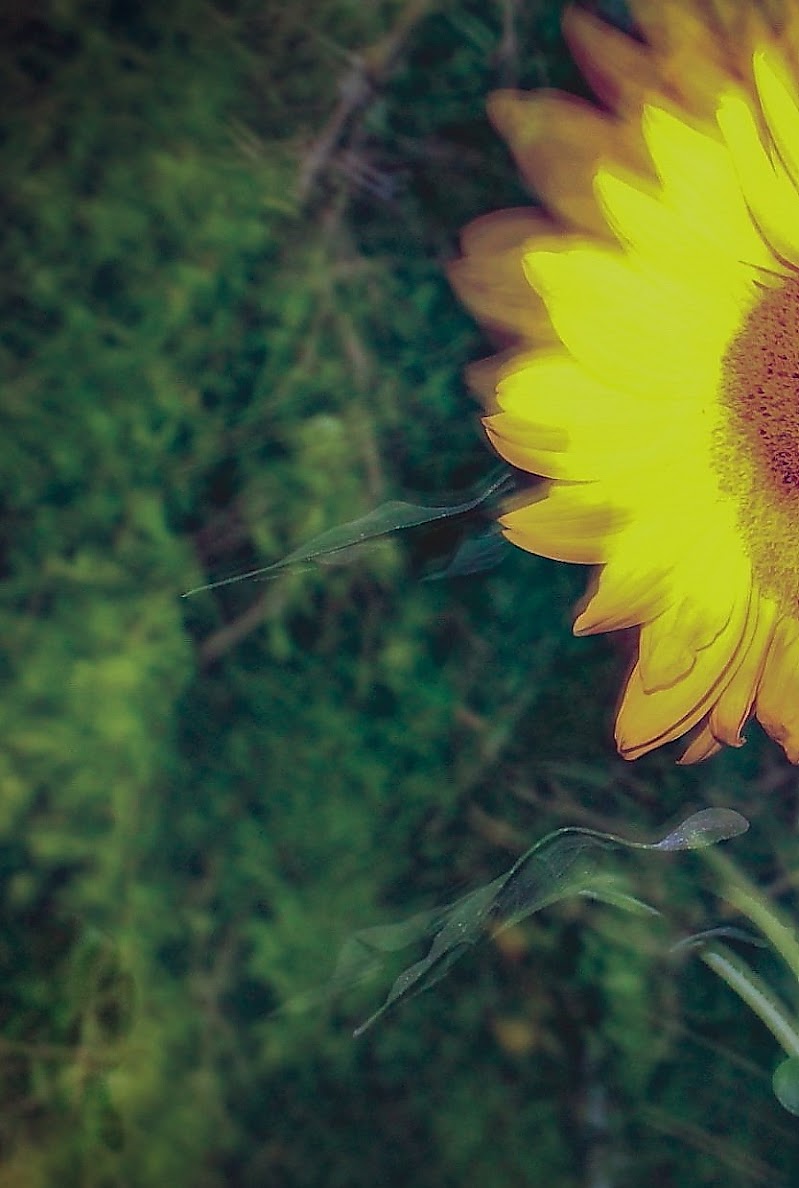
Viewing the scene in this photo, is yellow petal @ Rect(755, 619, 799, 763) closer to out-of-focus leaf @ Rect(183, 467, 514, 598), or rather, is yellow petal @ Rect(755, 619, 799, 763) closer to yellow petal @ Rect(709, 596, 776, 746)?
yellow petal @ Rect(709, 596, 776, 746)

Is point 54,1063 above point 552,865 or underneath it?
underneath

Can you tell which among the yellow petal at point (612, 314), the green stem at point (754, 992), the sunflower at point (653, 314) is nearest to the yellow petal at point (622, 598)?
the sunflower at point (653, 314)

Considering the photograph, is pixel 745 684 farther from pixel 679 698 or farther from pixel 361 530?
pixel 361 530

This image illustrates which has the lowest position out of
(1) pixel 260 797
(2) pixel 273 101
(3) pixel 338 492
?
(1) pixel 260 797

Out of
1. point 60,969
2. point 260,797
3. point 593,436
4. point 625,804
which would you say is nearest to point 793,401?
point 593,436

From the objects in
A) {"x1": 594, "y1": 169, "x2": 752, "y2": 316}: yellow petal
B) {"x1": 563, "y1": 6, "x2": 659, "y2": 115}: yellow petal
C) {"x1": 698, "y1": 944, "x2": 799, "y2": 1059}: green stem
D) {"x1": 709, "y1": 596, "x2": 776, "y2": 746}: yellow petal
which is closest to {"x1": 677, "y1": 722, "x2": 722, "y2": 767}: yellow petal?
{"x1": 709, "y1": 596, "x2": 776, "y2": 746}: yellow petal

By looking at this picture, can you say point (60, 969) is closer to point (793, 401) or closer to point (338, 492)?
point (338, 492)

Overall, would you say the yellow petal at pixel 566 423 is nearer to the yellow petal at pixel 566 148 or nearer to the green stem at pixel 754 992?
the yellow petal at pixel 566 148
